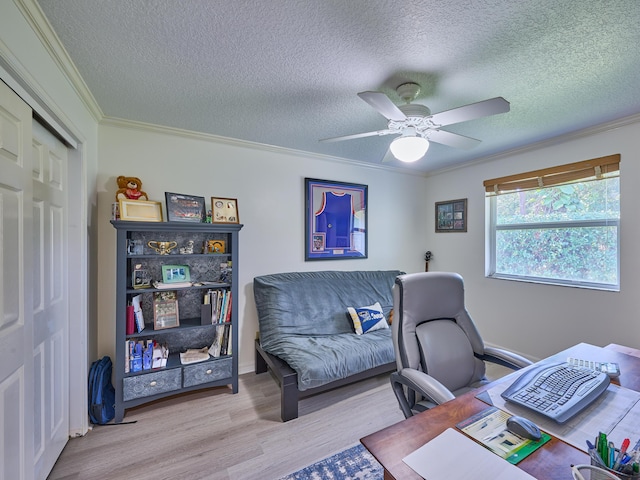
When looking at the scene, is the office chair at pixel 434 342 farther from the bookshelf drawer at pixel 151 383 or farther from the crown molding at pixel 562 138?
the crown molding at pixel 562 138

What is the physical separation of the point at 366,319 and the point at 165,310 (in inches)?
75.1

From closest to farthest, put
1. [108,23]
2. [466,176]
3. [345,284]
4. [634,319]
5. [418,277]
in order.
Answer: [108,23] < [418,277] < [634,319] < [345,284] < [466,176]

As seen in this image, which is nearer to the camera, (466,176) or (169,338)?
(169,338)

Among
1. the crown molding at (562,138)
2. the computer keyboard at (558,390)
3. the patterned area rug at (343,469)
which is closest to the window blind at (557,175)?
the crown molding at (562,138)

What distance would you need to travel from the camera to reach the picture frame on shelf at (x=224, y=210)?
8.34ft

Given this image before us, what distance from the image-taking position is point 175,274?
237 cm

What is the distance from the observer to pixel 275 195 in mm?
3012

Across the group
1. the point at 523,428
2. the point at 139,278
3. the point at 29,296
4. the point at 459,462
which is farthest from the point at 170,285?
the point at 523,428

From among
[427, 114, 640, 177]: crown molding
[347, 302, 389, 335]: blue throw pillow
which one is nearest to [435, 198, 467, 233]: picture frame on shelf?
[427, 114, 640, 177]: crown molding

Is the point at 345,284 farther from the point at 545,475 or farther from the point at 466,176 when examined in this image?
the point at 545,475

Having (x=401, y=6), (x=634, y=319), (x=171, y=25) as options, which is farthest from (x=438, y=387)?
(x=634, y=319)

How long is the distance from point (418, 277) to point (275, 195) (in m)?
1.89

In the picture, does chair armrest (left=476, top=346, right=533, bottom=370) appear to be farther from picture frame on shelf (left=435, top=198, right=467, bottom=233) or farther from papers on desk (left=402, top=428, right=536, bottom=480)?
picture frame on shelf (left=435, top=198, right=467, bottom=233)

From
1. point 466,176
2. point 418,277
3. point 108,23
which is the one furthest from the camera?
point 466,176
